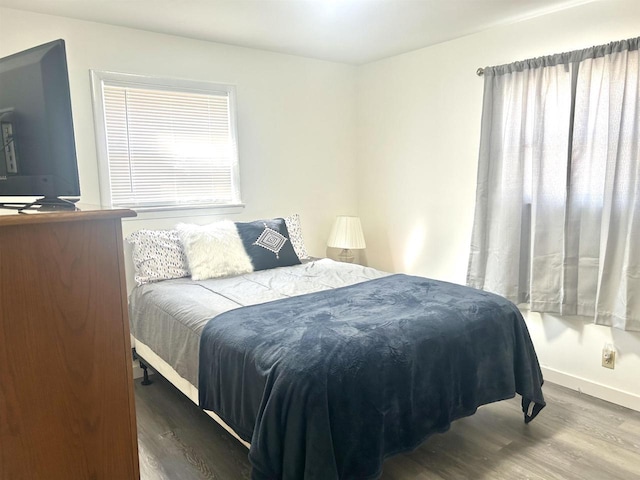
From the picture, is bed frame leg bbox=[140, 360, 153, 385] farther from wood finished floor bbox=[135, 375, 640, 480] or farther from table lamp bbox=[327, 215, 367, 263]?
table lamp bbox=[327, 215, 367, 263]

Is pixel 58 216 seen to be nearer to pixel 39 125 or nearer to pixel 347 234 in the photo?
pixel 39 125

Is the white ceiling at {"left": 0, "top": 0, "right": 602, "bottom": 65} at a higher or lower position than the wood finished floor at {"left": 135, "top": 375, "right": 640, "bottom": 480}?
higher

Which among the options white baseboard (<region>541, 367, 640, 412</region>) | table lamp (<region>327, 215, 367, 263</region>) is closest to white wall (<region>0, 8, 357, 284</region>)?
table lamp (<region>327, 215, 367, 263</region>)

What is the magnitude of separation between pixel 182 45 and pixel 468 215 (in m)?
2.47

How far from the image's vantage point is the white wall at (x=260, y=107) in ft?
9.45

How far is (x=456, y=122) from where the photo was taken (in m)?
3.49

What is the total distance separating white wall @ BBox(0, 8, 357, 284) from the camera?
2.88 meters

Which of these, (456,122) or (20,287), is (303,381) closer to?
(20,287)

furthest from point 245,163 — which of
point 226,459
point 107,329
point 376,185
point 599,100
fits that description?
point 107,329

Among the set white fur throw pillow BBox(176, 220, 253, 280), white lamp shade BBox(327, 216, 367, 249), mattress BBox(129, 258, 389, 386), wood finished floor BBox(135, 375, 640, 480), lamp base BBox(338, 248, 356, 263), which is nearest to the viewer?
wood finished floor BBox(135, 375, 640, 480)

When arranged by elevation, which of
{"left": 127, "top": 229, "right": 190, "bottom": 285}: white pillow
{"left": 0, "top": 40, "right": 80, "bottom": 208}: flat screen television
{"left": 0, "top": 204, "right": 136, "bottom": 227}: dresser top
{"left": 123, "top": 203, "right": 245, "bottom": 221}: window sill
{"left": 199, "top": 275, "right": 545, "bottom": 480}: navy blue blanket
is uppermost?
{"left": 0, "top": 40, "right": 80, "bottom": 208}: flat screen television

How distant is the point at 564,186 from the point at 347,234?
5.81ft

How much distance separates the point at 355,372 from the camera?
1.73 meters

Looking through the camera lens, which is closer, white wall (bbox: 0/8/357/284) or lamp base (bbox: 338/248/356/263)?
white wall (bbox: 0/8/357/284)
